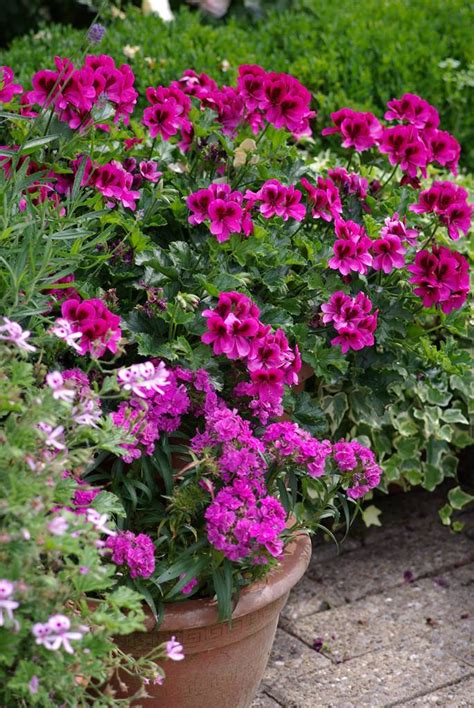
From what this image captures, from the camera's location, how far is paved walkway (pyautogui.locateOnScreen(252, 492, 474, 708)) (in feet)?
8.77

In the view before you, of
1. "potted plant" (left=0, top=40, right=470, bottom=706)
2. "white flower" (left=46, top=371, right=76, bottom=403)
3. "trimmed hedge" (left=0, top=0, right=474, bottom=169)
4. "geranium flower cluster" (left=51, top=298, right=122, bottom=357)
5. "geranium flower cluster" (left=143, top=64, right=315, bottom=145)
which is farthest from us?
"trimmed hedge" (left=0, top=0, right=474, bottom=169)

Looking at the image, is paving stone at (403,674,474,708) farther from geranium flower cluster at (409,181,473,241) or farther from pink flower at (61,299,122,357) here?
pink flower at (61,299,122,357)

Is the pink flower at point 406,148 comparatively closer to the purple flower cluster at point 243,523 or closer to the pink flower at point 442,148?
the pink flower at point 442,148

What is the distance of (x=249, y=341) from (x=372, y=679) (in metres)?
1.10

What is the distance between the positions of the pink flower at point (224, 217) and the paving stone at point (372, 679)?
1.17m

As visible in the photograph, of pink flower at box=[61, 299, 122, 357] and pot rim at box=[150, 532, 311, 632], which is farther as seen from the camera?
pot rim at box=[150, 532, 311, 632]

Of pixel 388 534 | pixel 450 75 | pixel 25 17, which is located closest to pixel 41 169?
pixel 388 534

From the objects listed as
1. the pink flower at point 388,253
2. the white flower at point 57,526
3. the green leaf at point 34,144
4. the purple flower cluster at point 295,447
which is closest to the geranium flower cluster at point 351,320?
the pink flower at point 388,253

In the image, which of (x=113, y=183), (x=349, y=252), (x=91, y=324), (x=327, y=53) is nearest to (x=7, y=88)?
(x=113, y=183)

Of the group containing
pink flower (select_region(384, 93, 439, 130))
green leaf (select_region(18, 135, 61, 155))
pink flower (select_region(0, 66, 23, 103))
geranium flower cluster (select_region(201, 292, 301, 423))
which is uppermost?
pink flower (select_region(0, 66, 23, 103))

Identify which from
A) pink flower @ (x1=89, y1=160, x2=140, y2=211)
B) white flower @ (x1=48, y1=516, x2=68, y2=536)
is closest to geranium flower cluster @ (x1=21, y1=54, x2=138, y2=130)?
pink flower @ (x1=89, y1=160, x2=140, y2=211)

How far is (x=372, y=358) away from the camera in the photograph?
276 cm

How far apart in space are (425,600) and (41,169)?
1.71 m

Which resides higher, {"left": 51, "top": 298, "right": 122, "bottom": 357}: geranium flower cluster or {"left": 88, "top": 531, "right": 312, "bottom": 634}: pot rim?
{"left": 51, "top": 298, "right": 122, "bottom": 357}: geranium flower cluster
